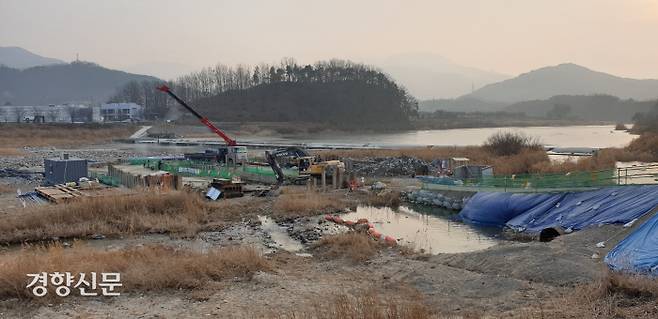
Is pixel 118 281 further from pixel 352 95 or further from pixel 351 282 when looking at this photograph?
pixel 352 95

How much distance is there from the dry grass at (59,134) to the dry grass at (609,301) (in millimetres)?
73527

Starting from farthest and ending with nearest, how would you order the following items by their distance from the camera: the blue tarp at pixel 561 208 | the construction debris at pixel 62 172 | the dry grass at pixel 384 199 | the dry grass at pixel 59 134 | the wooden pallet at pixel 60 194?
the dry grass at pixel 59 134, the construction debris at pixel 62 172, the dry grass at pixel 384 199, the wooden pallet at pixel 60 194, the blue tarp at pixel 561 208

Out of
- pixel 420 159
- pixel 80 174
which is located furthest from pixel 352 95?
pixel 80 174

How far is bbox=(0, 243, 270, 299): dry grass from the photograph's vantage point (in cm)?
1034

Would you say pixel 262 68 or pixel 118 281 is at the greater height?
pixel 262 68

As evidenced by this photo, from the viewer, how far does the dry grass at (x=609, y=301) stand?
8000 mm

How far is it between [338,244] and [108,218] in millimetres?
8511

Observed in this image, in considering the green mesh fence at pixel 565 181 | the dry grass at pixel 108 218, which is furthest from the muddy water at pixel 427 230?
the dry grass at pixel 108 218

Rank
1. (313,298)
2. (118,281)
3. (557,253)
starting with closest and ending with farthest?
(313,298) < (118,281) < (557,253)

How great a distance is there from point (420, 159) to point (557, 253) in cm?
2680

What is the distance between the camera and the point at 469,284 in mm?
11117

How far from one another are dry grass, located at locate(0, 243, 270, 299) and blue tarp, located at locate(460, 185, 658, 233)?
32.4 ft

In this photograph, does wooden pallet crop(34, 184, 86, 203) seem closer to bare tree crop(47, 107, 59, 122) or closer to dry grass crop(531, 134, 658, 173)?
dry grass crop(531, 134, 658, 173)

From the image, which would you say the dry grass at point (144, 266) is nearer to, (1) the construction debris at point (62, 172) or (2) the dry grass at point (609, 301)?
(2) the dry grass at point (609, 301)
